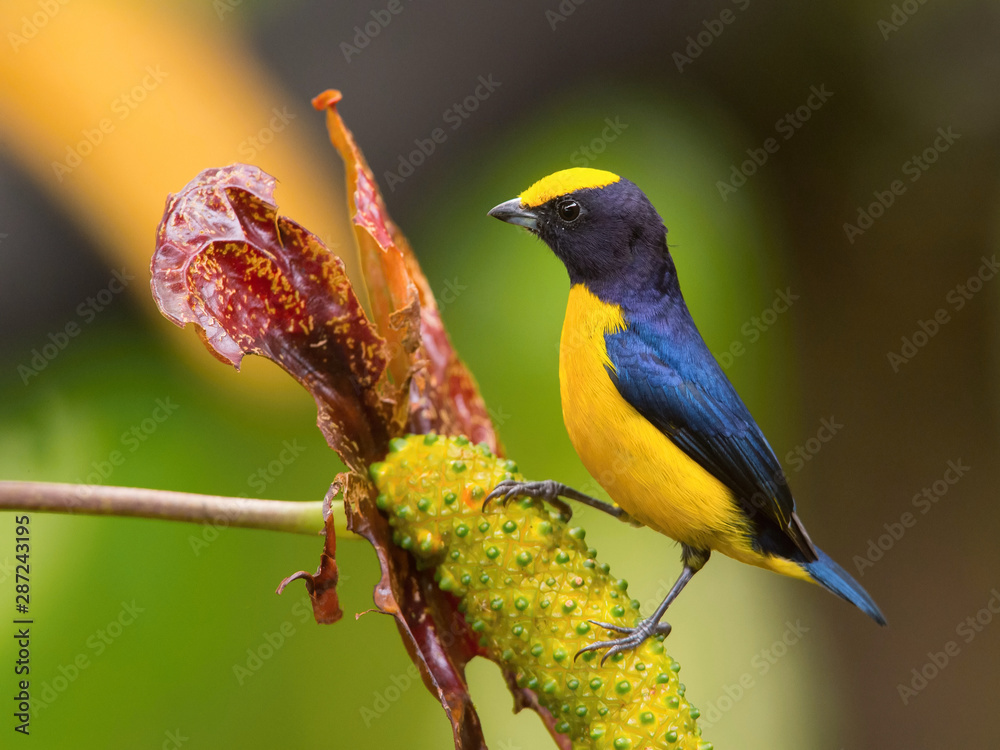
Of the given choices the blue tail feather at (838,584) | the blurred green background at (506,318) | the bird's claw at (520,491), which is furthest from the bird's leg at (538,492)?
the blurred green background at (506,318)

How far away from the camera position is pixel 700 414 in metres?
0.72

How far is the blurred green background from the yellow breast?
1.02 feet

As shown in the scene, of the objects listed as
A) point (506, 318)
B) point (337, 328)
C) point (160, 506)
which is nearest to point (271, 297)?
point (337, 328)

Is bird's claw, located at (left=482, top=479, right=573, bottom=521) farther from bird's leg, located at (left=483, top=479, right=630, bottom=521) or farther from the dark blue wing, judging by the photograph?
the dark blue wing

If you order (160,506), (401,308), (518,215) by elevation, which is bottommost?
(160,506)

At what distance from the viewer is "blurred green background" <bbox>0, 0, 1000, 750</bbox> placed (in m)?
0.83

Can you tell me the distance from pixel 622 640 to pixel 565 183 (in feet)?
1.19

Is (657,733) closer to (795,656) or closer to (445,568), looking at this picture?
(445,568)

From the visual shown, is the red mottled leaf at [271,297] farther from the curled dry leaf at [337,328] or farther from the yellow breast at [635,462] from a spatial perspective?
the yellow breast at [635,462]

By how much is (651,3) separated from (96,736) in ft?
4.04

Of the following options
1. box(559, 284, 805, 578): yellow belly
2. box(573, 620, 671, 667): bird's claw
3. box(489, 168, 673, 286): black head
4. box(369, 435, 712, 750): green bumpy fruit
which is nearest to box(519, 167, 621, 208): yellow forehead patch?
box(489, 168, 673, 286): black head

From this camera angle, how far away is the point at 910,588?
1371 millimetres

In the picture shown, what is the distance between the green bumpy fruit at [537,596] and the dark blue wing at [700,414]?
0.15m

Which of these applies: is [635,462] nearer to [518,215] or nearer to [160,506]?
[518,215]
